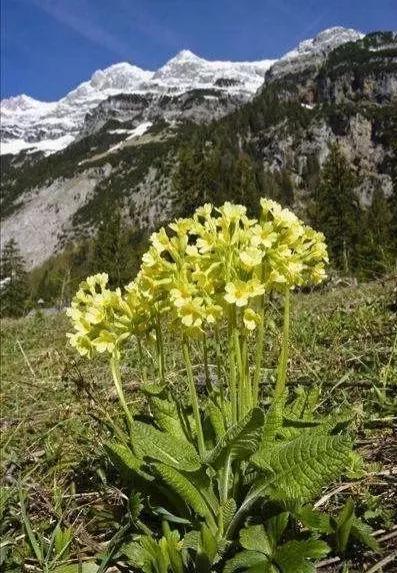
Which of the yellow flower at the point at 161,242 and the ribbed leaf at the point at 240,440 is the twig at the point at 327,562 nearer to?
the ribbed leaf at the point at 240,440

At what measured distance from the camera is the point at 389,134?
1940 inches

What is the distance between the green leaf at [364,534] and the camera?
245cm

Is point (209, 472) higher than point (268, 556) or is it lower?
higher

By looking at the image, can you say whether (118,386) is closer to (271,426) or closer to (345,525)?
(271,426)

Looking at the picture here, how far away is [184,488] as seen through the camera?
8.05 feet

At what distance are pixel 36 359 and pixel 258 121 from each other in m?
199

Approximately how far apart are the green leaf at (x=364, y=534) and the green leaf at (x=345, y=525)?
3 cm

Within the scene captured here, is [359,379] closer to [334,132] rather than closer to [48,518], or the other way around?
[48,518]

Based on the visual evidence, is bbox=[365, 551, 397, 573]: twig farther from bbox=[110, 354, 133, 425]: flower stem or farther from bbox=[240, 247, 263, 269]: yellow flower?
bbox=[240, 247, 263, 269]: yellow flower

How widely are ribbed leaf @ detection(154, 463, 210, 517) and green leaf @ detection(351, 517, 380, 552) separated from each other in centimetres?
61

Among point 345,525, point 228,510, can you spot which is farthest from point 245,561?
point 345,525

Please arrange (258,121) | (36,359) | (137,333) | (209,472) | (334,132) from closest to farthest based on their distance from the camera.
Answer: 1. (209,472)
2. (137,333)
3. (36,359)
4. (334,132)
5. (258,121)

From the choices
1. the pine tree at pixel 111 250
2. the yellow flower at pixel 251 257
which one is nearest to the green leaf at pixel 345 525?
the yellow flower at pixel 251 257

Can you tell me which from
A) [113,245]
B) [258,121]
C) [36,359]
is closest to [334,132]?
[258,121]
